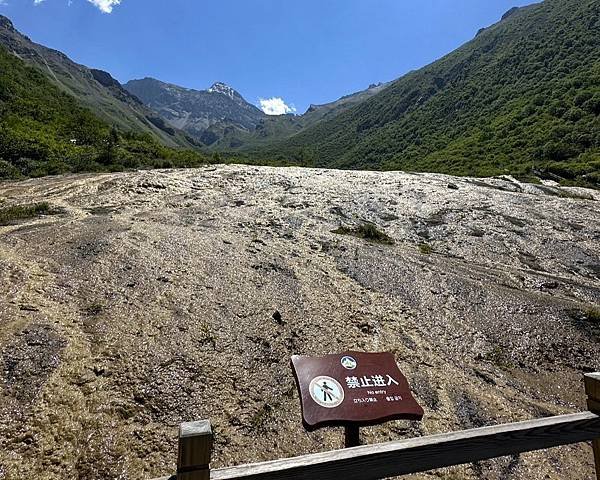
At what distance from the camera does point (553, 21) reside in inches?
2911

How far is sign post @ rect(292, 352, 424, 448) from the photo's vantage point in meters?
2.95

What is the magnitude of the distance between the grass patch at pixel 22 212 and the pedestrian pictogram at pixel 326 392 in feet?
36.6

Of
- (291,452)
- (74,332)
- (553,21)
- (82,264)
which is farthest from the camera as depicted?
(553,21)

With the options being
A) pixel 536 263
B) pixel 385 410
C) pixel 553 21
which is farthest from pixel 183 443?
pixel 553 21

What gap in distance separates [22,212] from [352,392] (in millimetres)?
12125

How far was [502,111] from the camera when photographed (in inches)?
2271

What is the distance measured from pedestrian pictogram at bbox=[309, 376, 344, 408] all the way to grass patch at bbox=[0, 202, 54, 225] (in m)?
11.2

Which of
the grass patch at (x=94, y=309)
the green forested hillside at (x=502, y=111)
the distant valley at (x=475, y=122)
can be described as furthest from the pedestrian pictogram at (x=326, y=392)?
the green forested hillside at (x=502, y=111)

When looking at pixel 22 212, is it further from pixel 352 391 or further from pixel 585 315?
pixel 585 315

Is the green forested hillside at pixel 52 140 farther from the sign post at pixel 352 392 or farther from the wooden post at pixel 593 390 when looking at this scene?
the wooden post at pixel 593 390

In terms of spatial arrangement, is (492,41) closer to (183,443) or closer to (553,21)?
(553,21)

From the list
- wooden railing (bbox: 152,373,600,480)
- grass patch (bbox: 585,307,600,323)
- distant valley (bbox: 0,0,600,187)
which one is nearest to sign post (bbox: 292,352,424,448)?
wooden railing (bbox: 152,373,600,480)

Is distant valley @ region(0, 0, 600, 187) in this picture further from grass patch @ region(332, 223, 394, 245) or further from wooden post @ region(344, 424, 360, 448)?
wooden post @ region(344, 424, 360, 448)

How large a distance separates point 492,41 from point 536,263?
101894mm
